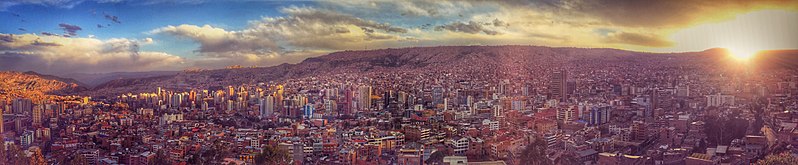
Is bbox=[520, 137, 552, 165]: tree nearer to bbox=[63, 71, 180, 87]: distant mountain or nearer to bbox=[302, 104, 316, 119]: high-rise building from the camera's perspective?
bbox=[302, 104, 316, 119]: high-rise building

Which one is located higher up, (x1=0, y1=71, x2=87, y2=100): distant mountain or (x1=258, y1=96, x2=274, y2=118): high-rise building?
(x1=0, y1=71, x2=87, y2=100): distant mountain

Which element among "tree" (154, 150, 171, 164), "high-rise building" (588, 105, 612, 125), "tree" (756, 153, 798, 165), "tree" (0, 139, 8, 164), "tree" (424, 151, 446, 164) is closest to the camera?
"tree" (756, 153, 798, 165)

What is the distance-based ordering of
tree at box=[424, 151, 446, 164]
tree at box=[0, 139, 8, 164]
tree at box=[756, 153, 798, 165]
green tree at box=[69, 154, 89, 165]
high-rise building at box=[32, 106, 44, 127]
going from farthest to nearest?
high-rise building at box=[32, 106, 44, 127]
tree at box=[0, 139, 8, 164]
green tree at box=[69, 154, 89, 165]
tree at box=[424, 151, 446, 164]
tree at box=[756, 153, 798, 165]

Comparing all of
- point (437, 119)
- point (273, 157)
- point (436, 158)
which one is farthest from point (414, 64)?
point (273, 157)

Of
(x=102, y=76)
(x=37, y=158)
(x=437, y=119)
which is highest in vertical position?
(x=102, y=76)

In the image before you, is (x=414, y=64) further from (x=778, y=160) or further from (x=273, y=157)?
(x=778, y=160)

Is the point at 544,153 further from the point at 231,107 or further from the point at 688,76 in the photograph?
the point at 231,107

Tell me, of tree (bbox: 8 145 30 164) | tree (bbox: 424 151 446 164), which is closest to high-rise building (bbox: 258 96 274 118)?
tree (bbox: 8 145 30 164)
